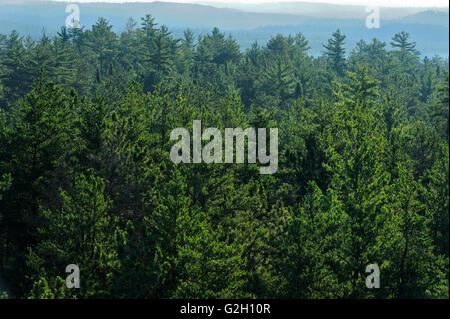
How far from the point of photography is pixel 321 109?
38438 mm

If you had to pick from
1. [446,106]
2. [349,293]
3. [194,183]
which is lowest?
[349,293]

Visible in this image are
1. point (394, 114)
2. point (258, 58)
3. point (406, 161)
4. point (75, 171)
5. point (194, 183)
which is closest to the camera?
point (194, 183)

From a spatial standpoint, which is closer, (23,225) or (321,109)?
(23,225)

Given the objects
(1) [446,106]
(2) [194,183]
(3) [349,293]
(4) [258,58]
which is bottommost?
(3) [349,293]

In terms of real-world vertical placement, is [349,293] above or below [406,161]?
below

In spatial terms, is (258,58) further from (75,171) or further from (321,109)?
(75,171)

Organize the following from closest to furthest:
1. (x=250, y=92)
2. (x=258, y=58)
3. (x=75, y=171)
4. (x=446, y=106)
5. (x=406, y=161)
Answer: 1. (x=446, y=106)
2. (x=75, y=171)
3. (x=406, y=161)
4. (x=250, y=92)
5. (x=258, y=58)

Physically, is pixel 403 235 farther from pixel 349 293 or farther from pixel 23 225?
pixel 23 225

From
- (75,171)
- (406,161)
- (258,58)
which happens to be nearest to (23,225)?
(75,171)

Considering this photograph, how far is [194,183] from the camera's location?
1133 inches

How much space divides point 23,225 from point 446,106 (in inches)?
995

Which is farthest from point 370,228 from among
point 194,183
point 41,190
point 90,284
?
point 41,190

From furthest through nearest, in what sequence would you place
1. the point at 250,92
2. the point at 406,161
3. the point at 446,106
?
the point at 250,92 < the point at 406,161 < the point at 446,106

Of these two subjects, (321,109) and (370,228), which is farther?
(321,109)
